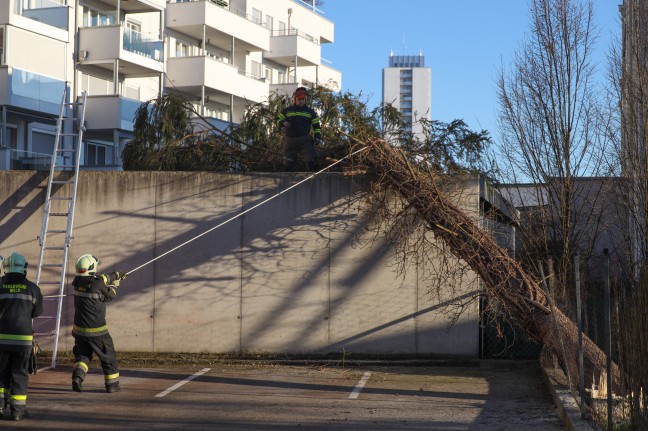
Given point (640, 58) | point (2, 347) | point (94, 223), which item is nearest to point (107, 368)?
point (2, 347)

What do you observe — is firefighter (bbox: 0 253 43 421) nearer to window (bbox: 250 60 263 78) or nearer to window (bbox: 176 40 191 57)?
window (bbox: 176 40 191 57)

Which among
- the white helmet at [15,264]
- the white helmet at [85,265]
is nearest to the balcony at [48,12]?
the white helmet at [85,265]

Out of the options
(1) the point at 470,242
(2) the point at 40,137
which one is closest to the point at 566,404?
(1) the point at 470,242

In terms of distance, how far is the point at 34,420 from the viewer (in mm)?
9055

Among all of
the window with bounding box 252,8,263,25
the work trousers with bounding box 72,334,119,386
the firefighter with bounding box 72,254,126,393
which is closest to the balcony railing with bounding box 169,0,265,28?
the window with bounding box 252,8,263,25

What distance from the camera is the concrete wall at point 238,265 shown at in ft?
43.9

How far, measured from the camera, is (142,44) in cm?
3306

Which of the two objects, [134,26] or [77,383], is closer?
[77,383]

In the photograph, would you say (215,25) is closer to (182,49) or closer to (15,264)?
(182,49)

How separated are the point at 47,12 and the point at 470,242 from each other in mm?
22954

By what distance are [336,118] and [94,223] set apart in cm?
560

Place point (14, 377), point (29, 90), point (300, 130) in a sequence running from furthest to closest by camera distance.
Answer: point (29, 90) < point (300, 130) < point (14, 377)

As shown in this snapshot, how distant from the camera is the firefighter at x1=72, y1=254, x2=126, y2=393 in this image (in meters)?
10.4

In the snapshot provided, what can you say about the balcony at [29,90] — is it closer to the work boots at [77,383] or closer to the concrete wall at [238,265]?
the concrete wall at [238,265]
